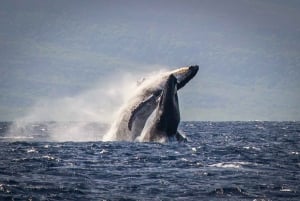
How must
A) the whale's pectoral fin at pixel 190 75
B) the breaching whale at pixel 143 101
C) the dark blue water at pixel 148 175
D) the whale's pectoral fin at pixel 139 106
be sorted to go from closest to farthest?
the dark blue water at pixel 148 175 → the whale's pectoral fin at pixel 139 106 → the breaching whale at pixel 143 101 → the whale's pectoral fin at pixel 190 75

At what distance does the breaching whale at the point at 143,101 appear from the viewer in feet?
113

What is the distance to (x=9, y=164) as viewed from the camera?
24.3m

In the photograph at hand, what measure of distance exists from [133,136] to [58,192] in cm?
1941

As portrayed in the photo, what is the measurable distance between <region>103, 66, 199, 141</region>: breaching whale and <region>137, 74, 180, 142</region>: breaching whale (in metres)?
0.66

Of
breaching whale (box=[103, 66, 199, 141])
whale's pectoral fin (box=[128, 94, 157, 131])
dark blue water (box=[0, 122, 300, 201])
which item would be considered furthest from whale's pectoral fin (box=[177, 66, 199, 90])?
dark blue water (box=[0, 122, 300, 201])

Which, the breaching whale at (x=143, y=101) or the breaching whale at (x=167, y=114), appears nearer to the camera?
the breaching whale at (x=167, y=114)

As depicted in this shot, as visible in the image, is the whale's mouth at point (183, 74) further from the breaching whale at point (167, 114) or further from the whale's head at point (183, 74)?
the breaching whale at point (167, 114)

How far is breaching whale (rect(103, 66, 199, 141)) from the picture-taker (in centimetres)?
3444

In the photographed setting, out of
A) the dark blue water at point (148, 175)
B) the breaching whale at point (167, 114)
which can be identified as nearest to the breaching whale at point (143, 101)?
the breaching whale at point (167, 114)

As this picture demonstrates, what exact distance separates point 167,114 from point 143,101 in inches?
90.0

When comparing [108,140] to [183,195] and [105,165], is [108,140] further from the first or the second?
[183,195]

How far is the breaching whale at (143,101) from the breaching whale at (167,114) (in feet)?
2.18

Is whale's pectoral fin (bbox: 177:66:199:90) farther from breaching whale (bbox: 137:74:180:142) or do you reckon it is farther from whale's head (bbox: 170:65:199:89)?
breaching whale (bbox: 137:74:180:142)

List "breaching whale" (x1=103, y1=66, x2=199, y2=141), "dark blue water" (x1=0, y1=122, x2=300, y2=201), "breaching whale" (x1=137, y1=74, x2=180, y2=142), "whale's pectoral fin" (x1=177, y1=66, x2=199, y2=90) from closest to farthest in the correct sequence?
"dark blue water" (x1=0, y1=122, x2=300, y2=201), "breaching whale" (x1=137, y1=74, x2=180, y2=142), "breaching whale" (x1=103, y1=66, x2=199, y2=141), "whale's pectoral fin" (x1=177, y1=66, x2=199, y2=90)
